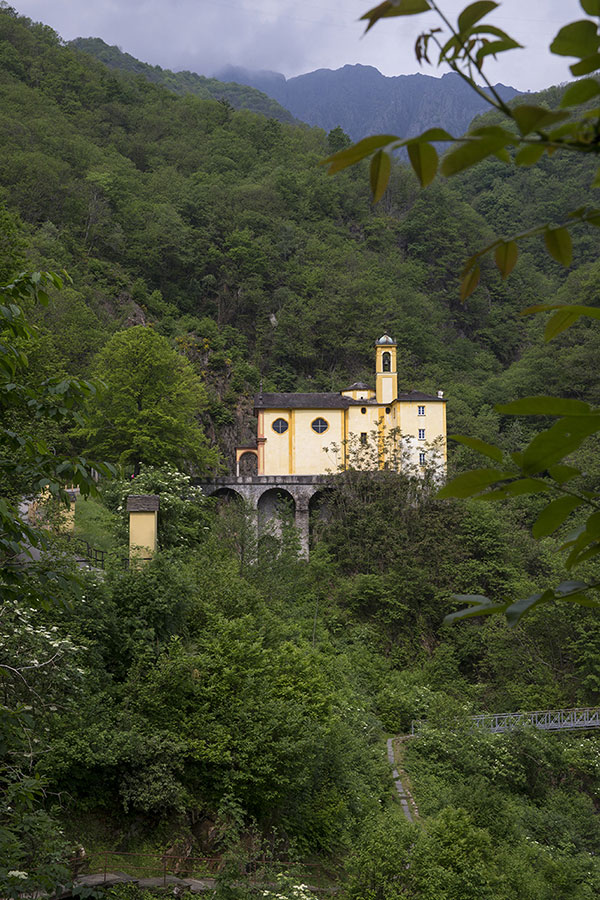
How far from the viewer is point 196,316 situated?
46.3m

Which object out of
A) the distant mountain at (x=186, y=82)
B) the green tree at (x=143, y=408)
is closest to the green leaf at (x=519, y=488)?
the green tree at (x=143, y=408)

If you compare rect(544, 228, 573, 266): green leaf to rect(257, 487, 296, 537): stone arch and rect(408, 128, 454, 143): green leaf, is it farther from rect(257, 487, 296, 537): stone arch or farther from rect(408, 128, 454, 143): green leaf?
rect(257, 487, 296, 537): stone arch

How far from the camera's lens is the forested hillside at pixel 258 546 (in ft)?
28.6

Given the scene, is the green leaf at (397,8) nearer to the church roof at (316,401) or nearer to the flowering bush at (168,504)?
the flowering bush at (168,504)

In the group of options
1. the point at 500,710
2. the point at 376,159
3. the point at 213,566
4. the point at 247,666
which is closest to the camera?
the point at 376,159

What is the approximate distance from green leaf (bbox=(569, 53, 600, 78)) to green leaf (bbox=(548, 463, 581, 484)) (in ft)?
1.15

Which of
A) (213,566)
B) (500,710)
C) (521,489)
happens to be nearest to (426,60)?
(521,489)

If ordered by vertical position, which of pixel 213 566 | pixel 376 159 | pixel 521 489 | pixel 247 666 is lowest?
pixel 247 666

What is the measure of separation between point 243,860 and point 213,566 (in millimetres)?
7435

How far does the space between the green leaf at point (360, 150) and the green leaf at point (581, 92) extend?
144 mm

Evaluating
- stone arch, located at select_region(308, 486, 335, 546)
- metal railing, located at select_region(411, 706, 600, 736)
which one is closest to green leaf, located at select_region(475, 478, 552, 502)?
metal railing, located at select_region(411, 706, 600, 736)

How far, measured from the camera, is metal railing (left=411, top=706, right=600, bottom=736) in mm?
17719

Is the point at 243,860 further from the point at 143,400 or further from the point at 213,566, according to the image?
the point at 143,400

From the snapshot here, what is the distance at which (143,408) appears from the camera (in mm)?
A: 24766
